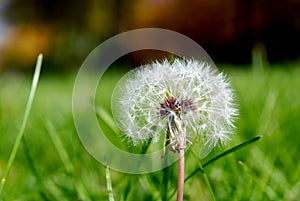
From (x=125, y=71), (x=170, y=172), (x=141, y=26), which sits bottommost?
(x=170, y=172)

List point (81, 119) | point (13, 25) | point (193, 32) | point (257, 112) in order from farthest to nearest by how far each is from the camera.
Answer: point (13, 25), point (193, 32), point (81, 119), point (257, 112)

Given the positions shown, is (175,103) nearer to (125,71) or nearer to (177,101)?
(177,101)

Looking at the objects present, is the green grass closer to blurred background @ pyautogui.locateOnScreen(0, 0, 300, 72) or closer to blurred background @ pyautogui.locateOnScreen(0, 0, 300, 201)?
blurred background @ pyautogui.locateOnScreen(0, 0, 300, 201)

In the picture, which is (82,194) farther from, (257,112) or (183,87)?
(257,112)

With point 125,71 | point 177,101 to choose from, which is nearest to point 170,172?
point 177,101

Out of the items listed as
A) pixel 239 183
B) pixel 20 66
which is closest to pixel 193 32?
pixel 20 66

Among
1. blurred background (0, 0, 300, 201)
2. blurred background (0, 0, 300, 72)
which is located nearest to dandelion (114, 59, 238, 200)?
blurred background (0, 0, 300, 201)

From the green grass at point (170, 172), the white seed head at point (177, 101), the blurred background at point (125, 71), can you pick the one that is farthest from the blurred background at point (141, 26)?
the white seed head at point (177, 101)
